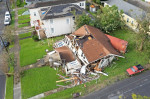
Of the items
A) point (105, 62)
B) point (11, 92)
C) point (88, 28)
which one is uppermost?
point (88, 28)

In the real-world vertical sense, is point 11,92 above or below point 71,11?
below

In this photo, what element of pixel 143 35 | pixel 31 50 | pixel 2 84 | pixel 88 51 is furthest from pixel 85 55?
pixel 2 84

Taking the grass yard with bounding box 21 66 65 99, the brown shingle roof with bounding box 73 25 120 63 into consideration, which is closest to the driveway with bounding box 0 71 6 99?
the grass yard with bounding box 21 66 65 99

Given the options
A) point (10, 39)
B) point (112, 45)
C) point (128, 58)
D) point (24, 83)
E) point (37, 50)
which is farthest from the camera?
point (10, 39)

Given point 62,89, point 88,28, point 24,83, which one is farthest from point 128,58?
point 24,83

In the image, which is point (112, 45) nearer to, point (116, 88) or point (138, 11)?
point (116, 88)

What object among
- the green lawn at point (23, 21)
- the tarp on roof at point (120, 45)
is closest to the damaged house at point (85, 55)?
the tarp on roof at point (120, 45)
